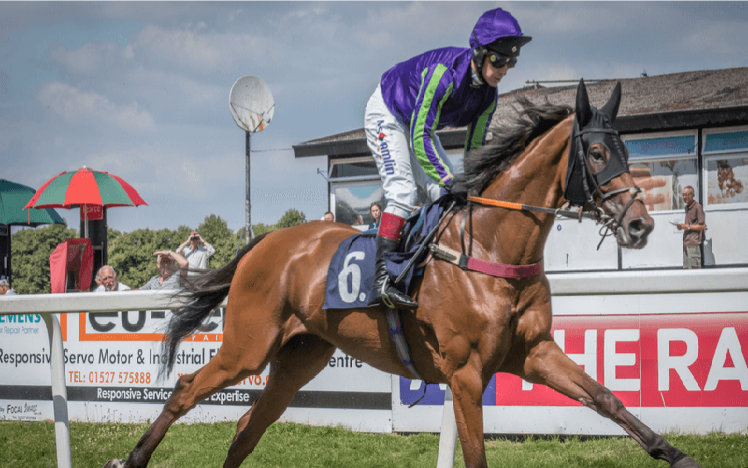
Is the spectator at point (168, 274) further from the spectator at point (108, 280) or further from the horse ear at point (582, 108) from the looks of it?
the horse ear at point (582, 108)

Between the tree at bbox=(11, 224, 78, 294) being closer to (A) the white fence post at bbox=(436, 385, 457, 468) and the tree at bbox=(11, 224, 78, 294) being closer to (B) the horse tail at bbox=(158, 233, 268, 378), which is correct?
(B) the horse tail at bbox=(158, 233, 268, 378)

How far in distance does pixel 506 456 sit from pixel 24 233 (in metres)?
23.0

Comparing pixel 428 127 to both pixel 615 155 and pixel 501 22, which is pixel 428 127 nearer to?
pixel 501 22

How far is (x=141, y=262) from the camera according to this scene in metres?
18.8

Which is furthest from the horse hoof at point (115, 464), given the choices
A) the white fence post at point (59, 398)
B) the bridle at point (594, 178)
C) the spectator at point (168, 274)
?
the bridle at point (594, 178)

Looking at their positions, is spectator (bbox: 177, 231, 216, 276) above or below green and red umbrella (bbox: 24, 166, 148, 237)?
below

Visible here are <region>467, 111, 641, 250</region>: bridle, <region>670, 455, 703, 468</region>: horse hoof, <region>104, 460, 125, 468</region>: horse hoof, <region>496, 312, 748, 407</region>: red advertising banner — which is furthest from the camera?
<region>496, 312, 748, 407</region>: red advertising banner

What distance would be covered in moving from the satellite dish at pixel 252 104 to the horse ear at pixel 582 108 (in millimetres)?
8459

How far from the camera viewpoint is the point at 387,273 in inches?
112

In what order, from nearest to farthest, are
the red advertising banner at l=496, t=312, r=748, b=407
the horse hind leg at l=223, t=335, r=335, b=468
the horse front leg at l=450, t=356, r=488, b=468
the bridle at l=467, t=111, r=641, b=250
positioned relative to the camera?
the bridle at l=467, t=111, r=641, b=250
the horse front leg at l=450, t=356, r=488, b=468
the horse hind leg at l=223, t=335, r=335, b=468
the red advertising banner at l=496, t=312, r=748, b=407

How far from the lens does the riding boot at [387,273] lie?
2.78 metres

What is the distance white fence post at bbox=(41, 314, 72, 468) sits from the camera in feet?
11.7

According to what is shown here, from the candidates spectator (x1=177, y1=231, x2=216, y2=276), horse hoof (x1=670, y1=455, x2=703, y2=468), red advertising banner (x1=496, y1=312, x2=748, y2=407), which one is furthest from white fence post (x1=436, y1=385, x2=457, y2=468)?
spectator (x1=177, y1=231, x2=216, y2=276)

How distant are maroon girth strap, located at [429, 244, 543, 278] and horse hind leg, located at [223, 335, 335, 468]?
1151 millimetres
